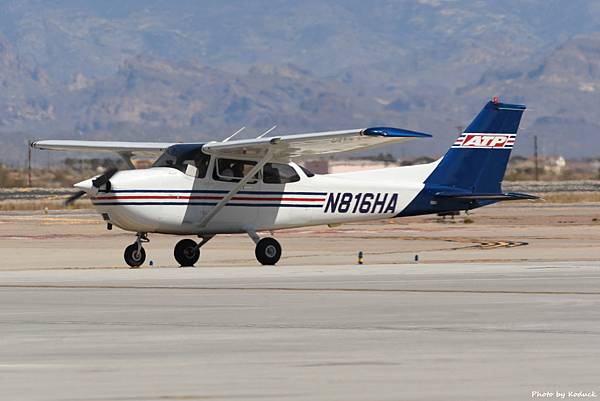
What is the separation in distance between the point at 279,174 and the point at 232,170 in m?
0.91

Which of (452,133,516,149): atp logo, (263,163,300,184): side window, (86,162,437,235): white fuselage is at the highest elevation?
(452,133,516,149): atp logo

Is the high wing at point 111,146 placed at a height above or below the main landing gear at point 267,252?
above

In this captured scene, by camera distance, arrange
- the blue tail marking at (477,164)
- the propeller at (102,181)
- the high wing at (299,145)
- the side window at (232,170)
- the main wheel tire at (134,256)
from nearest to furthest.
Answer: the high wing at (299,145) → the propeller at (102,181) → the main wheel tire at (134,256) → the side window at (232,170) → the blue tail marking at (477,164)

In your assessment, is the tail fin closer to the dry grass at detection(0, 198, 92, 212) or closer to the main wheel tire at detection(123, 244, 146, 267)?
the main wheel tire at detection(123, 244, 146, 267)

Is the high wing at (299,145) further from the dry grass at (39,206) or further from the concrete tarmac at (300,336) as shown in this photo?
the dry grass at (39,206)

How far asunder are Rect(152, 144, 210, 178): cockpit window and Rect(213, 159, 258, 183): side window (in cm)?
25

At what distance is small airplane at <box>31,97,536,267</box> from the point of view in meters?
23.9

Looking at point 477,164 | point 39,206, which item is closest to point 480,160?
point 477,164

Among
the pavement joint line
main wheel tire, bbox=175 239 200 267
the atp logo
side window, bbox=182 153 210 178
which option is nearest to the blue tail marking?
the atp logo

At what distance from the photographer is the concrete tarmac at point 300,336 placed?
10438 millimetres

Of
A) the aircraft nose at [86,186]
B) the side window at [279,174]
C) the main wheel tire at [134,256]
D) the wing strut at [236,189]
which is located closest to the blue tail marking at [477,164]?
the side window at [279,174]

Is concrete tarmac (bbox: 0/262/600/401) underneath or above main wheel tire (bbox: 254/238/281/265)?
underneath

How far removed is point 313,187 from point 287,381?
597 inches

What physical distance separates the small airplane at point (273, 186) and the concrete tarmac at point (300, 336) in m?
3.01
